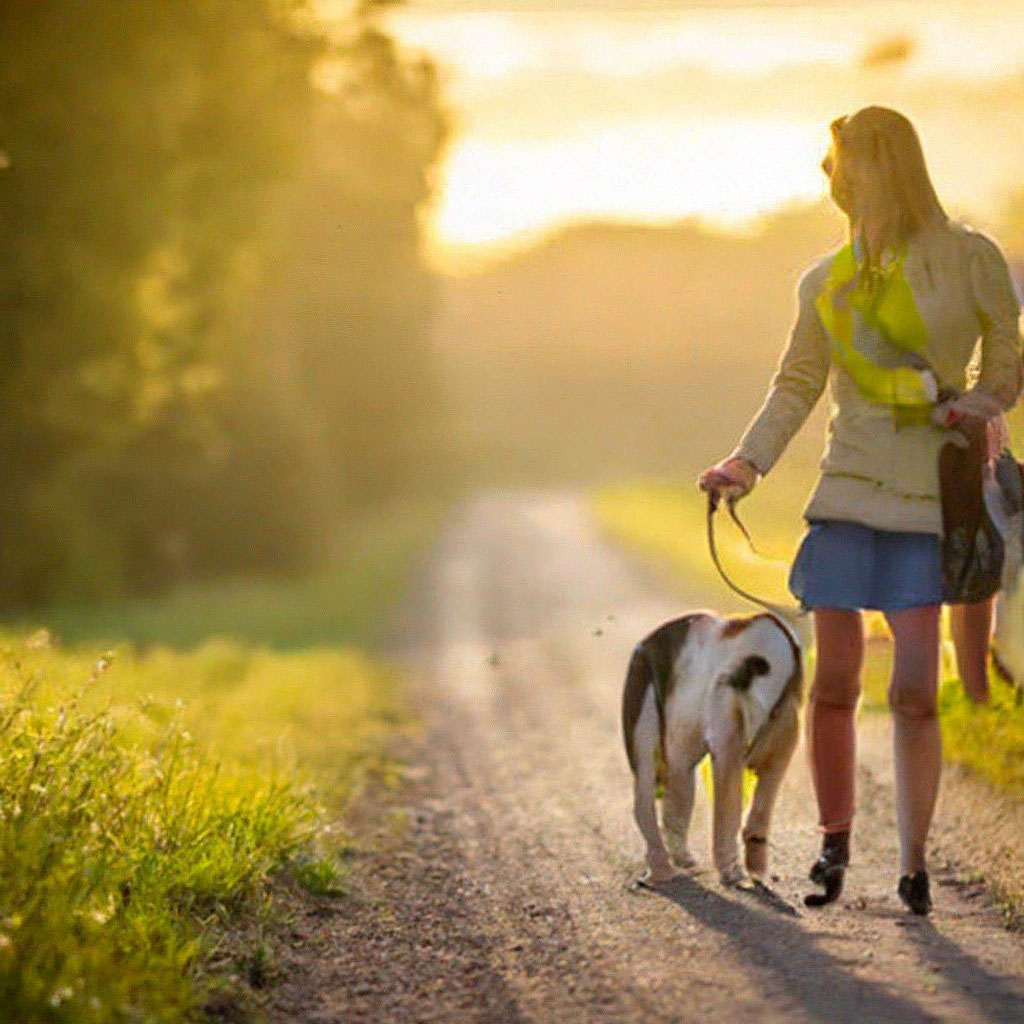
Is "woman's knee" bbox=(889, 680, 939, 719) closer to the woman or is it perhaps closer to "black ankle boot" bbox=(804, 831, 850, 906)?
the woman

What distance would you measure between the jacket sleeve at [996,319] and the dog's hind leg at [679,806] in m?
1.48

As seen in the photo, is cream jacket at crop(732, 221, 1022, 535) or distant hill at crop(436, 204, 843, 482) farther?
distant hill at crop(436, 204, 843, 482)

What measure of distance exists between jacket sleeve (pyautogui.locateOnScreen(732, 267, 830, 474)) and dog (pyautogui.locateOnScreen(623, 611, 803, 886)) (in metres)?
0.51

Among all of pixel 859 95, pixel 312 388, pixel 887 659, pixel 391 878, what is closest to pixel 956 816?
pixel 391 878

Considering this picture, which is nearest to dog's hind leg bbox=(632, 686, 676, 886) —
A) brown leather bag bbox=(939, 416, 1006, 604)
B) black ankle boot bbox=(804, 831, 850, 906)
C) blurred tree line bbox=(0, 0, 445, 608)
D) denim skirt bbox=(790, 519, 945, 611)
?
black ankle boot bbox=(804, 831, 850, 906)

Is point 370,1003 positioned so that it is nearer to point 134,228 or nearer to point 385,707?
point 385,707

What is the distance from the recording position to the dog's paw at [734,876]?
21.3 ft

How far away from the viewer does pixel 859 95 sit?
966cm

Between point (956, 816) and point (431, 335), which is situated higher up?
point (431, 335)

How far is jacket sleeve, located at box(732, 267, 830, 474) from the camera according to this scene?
6.45 meters

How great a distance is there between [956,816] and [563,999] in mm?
3064

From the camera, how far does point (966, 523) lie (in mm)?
6047

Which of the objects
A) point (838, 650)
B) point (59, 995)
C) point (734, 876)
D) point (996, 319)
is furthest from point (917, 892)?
point (59, 995)

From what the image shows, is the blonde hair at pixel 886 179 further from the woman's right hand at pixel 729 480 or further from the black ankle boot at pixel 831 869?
the black ankle boot at pixel 831 869
